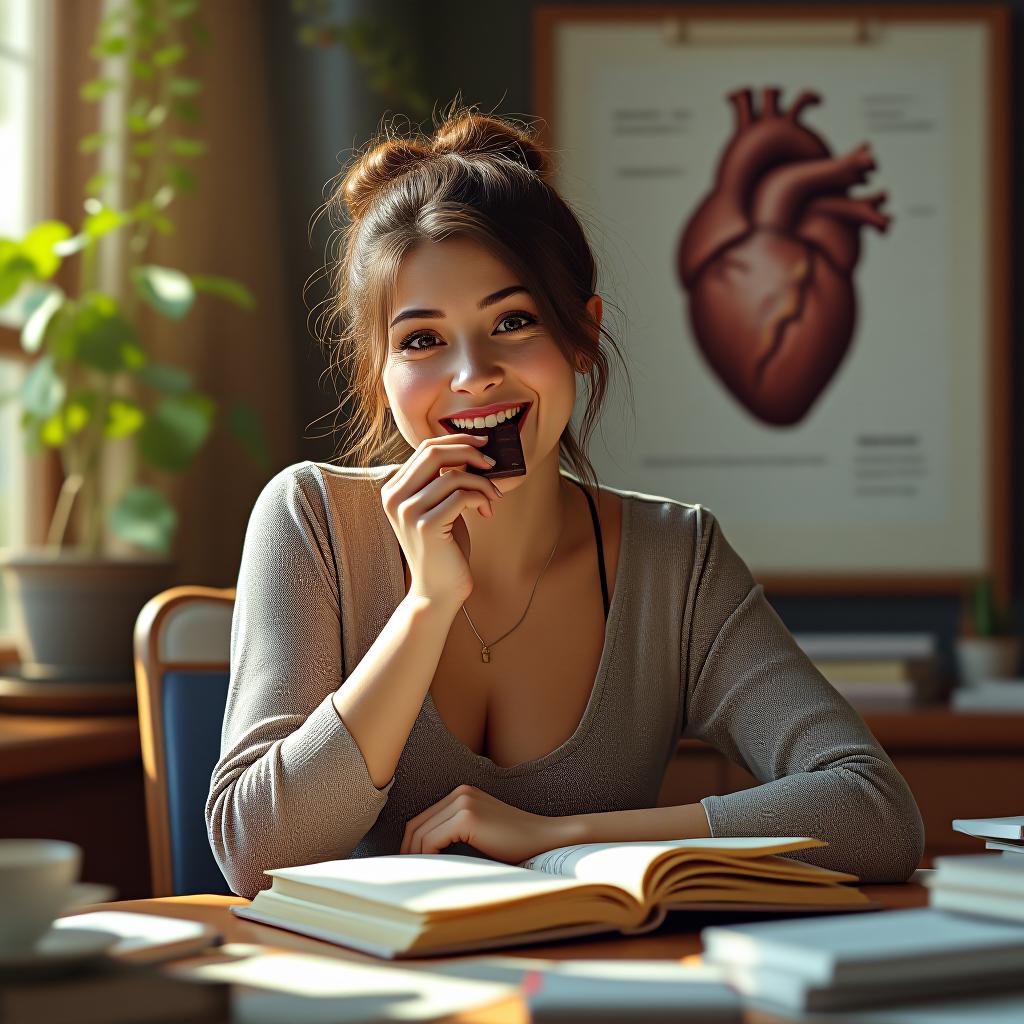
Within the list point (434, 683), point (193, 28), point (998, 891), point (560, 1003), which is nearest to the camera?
point (560, 1003)

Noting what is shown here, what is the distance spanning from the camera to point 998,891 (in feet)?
2.81

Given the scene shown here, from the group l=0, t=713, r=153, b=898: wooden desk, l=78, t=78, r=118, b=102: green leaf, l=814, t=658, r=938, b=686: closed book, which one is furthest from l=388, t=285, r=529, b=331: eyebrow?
l=814, t=658, r=938, b=686: closed book

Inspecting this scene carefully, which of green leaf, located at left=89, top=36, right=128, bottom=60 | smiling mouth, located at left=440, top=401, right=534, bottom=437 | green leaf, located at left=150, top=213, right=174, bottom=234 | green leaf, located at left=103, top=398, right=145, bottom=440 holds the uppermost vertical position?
green leaf, located at left=89, top=36, right=128, bottom=60

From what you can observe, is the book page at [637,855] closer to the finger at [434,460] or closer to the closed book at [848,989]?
the closed book at [848,989]

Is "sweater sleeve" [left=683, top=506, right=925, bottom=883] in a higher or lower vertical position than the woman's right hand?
lower

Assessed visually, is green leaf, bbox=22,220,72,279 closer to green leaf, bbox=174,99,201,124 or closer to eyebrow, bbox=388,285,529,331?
green leaf, bbox=174,99,201,124

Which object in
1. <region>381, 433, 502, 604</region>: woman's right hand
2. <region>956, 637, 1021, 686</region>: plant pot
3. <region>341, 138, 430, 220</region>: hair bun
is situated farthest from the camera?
<region>956, 637, 1021, 686</region>: plant pot

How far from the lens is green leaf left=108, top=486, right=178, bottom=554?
2.24 meters

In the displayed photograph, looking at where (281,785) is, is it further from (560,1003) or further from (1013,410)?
(1013,410)

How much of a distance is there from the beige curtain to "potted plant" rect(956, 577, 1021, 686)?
56.8 inches

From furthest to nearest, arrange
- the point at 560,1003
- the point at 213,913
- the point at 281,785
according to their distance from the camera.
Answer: the point at 281,785 < the point at 213,913 < the point at 560,1003

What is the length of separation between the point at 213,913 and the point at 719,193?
221 centimetres

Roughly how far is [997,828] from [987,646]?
1.65m

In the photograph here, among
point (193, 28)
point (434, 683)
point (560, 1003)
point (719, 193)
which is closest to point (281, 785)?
point (434, 683)
